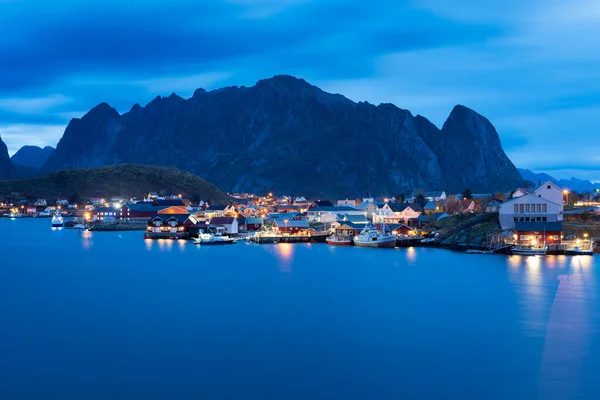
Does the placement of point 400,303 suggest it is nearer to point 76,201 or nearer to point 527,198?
point 527,198

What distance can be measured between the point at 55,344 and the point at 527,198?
41161mm

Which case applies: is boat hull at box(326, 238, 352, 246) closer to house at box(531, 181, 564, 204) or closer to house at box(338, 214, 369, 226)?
house at box(338, 214, 369, 226)

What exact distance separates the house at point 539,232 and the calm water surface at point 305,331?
3.77m

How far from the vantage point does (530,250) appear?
157 ft

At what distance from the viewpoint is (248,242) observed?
67875mm

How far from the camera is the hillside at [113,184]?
6206 inches

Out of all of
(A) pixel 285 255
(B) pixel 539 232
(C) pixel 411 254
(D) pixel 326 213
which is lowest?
(A) pixel 285 255

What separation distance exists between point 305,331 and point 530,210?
33.4 m

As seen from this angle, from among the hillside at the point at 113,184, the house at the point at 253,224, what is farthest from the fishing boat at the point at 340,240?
the hillside at the point at 113,184

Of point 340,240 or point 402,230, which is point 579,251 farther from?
point 340,240

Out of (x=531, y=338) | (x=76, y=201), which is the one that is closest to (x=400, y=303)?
(x=531, y=338)

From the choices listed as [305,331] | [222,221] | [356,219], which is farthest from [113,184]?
[305,331]

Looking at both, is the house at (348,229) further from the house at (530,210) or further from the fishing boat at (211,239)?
the house at (530,210)

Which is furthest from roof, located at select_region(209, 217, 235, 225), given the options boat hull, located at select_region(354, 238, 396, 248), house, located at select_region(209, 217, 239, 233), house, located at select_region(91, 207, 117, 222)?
house, located at select_region(91, 207, 117, 222)
